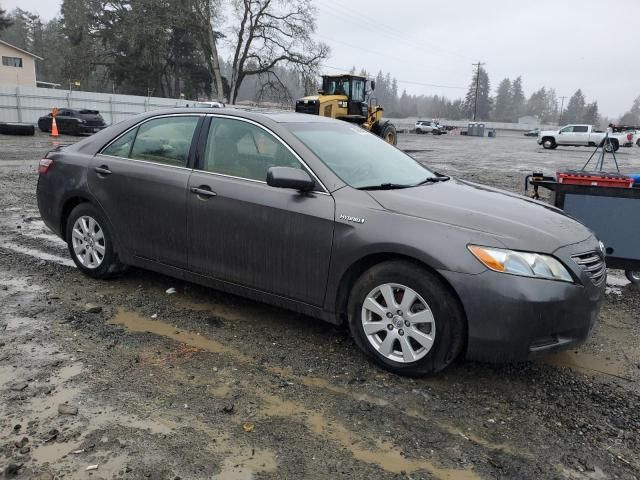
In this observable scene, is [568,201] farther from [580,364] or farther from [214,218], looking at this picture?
[214,218]

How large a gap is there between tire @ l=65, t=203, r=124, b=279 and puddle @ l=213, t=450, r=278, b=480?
2863 mm

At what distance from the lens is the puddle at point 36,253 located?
5730 mm

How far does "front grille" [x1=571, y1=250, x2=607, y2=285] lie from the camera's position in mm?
3404

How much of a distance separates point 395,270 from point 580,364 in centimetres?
159

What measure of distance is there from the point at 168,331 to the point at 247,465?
5.80 ft

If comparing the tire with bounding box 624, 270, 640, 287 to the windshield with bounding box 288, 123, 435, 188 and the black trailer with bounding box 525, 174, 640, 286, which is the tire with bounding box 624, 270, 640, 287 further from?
the windshield with bounding box 288, 123, 435, 188

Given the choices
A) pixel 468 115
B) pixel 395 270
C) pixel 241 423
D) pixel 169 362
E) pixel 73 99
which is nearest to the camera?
pixel 241 423

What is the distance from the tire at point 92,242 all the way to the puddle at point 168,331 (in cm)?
69

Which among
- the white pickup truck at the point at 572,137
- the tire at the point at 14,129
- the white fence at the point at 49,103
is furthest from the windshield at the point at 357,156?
the white pickup truck at the point at 572,137

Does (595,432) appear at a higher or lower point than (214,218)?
lower

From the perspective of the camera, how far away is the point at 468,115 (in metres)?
129

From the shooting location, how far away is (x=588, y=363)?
3.90m

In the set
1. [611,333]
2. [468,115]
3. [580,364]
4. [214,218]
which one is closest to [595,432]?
[580,364]

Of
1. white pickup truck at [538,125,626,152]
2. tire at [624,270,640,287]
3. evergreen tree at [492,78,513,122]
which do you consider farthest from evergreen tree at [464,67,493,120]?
tire at [624,270,640,287]
